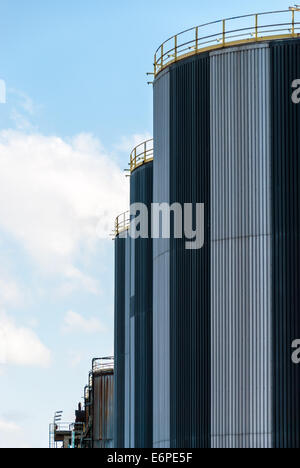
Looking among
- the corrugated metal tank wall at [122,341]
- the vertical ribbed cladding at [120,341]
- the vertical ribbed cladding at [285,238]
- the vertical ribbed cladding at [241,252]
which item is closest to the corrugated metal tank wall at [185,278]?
the vertical ribbed cladding at [241,252]

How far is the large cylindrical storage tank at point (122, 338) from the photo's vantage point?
53375 mm

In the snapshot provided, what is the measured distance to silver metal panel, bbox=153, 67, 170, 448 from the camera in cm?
4069

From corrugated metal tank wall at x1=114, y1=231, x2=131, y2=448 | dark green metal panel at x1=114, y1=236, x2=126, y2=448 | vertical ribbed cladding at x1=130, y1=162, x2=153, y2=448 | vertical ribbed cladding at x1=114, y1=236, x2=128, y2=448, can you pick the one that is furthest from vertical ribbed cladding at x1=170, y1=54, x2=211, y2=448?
dark green metal panel at x1=114, y1=236, x2=126, y2=448

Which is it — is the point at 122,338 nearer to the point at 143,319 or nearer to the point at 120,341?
the point at 120,341

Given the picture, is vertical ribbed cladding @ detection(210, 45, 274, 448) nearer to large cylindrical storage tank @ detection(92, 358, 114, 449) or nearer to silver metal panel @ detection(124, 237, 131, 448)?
silver metal panel @ detection(124, 237, 131, 448)

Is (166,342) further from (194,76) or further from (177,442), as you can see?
(194,76)

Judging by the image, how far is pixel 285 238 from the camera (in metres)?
37.7

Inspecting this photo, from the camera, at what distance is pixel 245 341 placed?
3766 centimetres

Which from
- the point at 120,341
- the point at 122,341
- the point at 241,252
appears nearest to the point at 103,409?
the point at 120,341

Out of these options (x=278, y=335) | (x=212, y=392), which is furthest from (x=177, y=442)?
(x=278, y=335)

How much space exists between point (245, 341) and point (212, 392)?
1.97 m

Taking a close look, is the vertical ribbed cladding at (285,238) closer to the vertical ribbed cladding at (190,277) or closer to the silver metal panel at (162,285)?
the vertical ribbed cladding at (190,277)

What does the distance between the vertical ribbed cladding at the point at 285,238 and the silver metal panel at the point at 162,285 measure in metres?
4.66

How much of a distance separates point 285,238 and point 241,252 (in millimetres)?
1486
